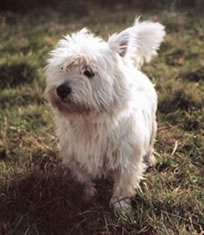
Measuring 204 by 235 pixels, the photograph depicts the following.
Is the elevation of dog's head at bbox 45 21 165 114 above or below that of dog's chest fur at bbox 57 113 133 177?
above

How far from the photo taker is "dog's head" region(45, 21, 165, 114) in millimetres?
2777

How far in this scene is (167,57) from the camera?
609 cm

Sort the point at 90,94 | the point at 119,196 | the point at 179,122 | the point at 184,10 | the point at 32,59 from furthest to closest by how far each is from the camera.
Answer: the point at 184,10 → the point at 32,59 → the point at 179,122 → the point at 119,196 → the point at 90,94

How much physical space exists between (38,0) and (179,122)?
6.74m

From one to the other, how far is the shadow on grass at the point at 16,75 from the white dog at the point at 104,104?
2148 mm

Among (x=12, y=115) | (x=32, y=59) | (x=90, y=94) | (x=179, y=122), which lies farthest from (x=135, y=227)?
(x=32, y=59)

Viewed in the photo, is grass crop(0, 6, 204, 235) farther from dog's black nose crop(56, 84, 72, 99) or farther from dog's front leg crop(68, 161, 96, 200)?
dog's black nose crop(56, 84, 72, 99)

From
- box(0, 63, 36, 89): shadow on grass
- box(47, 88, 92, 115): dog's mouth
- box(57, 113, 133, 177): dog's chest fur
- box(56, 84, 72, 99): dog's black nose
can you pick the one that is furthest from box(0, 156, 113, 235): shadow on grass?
box(0, 63, 36, 89): shadow on grass

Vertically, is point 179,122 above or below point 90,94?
below

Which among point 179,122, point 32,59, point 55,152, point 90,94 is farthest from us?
point 32,59

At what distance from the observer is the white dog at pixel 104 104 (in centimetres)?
281

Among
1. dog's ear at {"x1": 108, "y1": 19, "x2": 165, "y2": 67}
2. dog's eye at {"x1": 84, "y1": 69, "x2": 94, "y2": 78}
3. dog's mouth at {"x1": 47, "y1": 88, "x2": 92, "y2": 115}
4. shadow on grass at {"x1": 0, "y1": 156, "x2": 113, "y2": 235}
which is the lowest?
shadow on grass at {"x1": 0, "y1": 156, "x2": 113, "y2": 235}

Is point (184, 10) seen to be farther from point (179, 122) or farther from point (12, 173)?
point (12, 173)

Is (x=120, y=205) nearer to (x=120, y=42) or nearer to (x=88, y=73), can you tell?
(x=88, y=73)
